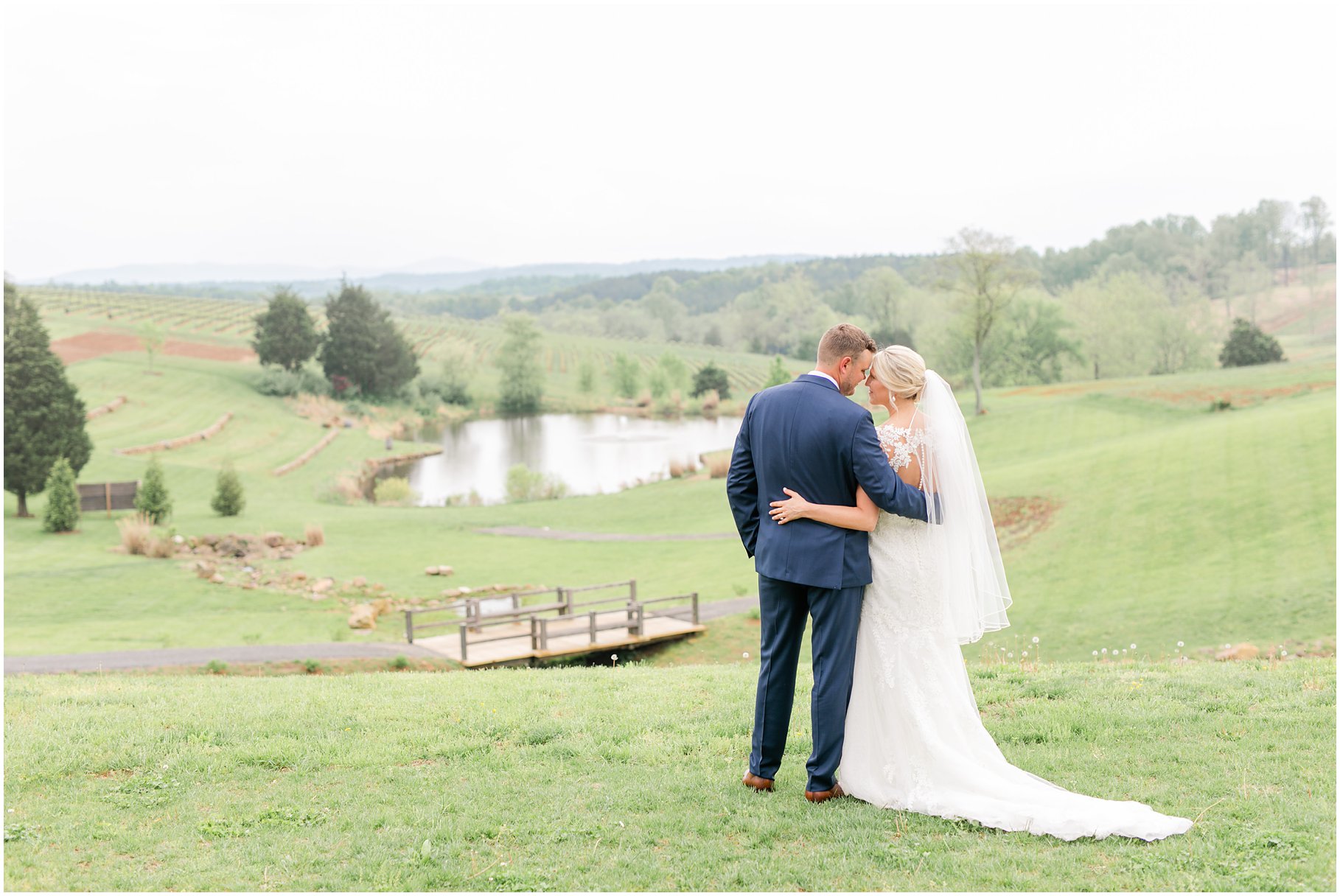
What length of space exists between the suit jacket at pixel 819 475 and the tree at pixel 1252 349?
7284cm

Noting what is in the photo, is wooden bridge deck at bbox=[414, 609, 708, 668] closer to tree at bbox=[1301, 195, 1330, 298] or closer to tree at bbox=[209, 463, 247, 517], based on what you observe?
tree at bbox=[209, 463, 247, 517]

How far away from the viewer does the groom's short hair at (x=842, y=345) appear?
539cm

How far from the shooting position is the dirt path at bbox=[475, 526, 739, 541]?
3222 centimetres

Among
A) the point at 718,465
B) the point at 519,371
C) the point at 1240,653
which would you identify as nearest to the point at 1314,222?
the point at 519,371

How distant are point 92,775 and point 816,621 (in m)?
4.69

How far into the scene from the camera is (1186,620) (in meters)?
16.5

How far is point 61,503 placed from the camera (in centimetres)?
3148

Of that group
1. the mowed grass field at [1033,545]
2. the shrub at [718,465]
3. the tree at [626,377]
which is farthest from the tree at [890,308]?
the shrub at [718,465]

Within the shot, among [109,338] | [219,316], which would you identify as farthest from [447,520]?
[219,316]

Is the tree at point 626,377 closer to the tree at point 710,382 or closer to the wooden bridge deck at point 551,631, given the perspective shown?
the tree at point 710,382

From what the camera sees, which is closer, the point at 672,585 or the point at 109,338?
the point at 672,585

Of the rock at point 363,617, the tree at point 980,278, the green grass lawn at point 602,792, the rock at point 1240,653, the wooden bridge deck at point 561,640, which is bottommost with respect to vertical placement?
the rock at point 363,617

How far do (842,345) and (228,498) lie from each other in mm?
35783

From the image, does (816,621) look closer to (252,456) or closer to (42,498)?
(42,498)
